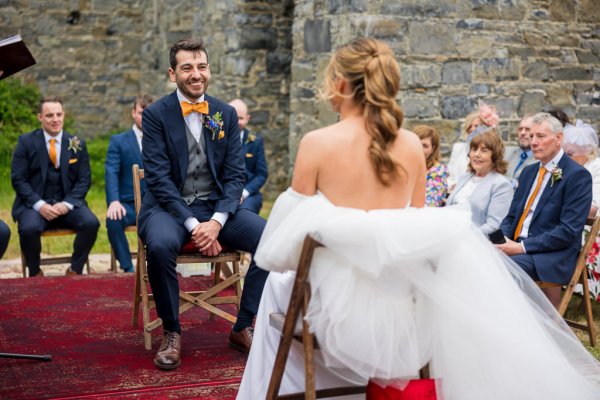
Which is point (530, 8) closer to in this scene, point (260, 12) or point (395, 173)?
point (260, 12)

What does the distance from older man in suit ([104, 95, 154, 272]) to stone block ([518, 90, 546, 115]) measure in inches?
166

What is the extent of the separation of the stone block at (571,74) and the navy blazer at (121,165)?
481cm

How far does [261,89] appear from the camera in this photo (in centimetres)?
1127

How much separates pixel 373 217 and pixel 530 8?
22.0 ft

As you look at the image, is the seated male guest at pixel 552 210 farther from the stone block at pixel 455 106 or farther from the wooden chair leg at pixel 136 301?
the stone block at pixel 455 106

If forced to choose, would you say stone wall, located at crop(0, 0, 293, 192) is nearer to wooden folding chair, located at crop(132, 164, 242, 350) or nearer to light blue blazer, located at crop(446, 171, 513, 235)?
light blue blazer, located at crop(446, 171, 513, 235)

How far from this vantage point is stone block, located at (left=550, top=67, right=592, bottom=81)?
9.38 metres

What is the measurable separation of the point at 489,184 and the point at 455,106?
303 centimetres

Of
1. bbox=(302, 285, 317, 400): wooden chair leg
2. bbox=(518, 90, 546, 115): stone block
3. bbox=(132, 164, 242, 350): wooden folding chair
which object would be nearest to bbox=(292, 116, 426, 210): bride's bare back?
bbox=(302, 285, 317, 400): wooden chair leg

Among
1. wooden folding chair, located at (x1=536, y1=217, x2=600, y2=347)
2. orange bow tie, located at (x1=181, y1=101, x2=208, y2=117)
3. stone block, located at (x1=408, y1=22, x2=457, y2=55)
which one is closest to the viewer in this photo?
orange bow tie, located at (x1=181, y1=101, x2=208, y2=117)

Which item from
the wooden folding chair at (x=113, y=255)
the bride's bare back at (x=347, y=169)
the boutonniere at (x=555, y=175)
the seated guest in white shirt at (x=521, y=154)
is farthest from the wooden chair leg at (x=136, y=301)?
the seated guest in white shirt at (x=521, y=154)

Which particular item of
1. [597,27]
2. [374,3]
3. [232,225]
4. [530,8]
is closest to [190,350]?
[232,225]

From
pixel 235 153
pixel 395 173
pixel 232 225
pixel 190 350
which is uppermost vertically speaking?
pixel 395 173

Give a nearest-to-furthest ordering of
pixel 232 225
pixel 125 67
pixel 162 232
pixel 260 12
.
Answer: pixel 162 232 < pixel 232 225 < pixel 260 12 < pixel 125 67
